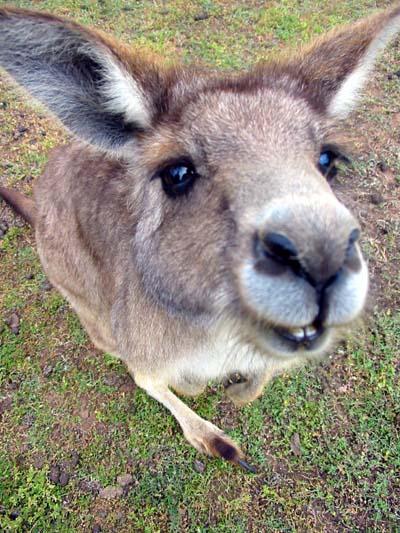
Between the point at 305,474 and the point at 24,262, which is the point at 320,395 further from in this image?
the point at 24,262

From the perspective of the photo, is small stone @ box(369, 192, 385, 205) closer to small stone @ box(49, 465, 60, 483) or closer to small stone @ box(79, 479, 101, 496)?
small stone @ box(79, 479, 101, 496)

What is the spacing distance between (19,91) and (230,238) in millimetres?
1079

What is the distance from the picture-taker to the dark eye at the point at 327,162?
2049 millimetres

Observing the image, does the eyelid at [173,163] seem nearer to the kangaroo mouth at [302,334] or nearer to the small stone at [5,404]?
the kangaroo mouth at [302,334]

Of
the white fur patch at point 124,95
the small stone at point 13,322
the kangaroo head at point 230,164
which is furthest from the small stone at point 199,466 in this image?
the white fur patch at point 124,95

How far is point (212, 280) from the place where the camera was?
1.78 metres

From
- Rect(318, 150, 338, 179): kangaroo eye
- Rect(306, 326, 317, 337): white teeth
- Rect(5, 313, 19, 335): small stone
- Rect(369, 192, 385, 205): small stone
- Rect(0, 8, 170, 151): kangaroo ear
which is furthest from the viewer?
Rect(369, 192, 385, 205): small stone

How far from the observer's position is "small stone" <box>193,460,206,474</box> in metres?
3.29

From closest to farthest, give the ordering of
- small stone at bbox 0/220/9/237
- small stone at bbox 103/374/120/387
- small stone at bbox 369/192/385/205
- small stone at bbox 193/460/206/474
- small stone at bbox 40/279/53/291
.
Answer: small stone at bbox 193/460/206/474 < small stone at bbox 103/374/120/387 < small stone at bbox 40/279/53/291 < small stone at bbox 369/192/385/205 < small stone at bbox 0/220/9/237

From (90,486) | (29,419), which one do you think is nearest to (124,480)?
(90,486)

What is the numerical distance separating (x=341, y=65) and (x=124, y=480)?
2.89 meters

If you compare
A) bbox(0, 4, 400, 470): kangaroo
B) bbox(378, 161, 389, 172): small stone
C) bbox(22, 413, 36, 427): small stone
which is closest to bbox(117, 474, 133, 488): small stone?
bbox(22, 413, 36, 427): small stone

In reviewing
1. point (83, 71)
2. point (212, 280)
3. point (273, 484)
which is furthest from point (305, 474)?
point (83, 71)

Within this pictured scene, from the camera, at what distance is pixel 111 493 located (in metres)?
3.29
